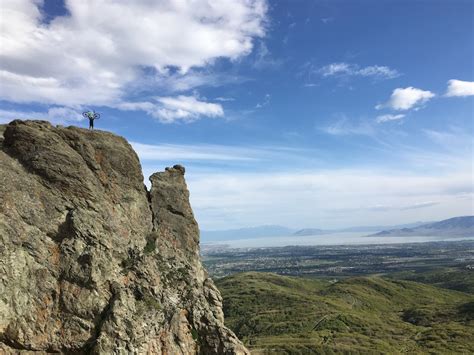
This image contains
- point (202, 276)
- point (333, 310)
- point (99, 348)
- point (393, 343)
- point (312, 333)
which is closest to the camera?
point (99, 348)

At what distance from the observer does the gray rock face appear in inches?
1136

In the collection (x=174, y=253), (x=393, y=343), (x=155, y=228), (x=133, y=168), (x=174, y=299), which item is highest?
(x=133, y=168)

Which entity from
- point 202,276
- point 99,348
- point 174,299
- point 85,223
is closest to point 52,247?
point 85,223

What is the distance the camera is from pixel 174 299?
3475 cm

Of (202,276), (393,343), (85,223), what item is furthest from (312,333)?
(85,223)

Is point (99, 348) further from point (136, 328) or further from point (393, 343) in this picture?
point (393, 343)

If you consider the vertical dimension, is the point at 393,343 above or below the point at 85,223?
below

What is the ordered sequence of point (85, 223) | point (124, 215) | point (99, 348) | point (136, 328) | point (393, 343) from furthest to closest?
point (393, 343) < point (124, 215) < point (85, 223) < point (136, 328) < point (99, 348)

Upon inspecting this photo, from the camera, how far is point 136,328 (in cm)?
3044

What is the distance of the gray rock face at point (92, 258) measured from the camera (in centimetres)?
2884

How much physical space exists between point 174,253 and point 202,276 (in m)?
3.84

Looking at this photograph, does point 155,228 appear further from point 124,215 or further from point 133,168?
point 133,168

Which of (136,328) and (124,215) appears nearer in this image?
(136,328)

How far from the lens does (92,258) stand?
31.8 m
